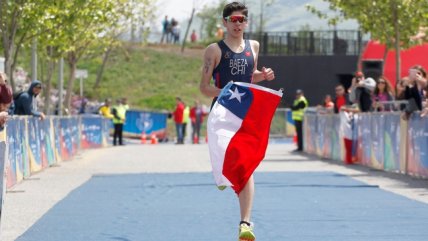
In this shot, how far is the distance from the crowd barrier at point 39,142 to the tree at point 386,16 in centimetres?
776

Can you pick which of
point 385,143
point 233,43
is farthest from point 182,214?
point 385,143

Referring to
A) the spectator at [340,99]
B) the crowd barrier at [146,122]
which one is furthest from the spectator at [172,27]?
the spectator at [340,99]

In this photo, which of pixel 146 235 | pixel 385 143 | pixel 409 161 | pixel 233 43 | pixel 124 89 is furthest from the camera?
pixel 124 89

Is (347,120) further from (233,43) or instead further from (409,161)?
(233,43)

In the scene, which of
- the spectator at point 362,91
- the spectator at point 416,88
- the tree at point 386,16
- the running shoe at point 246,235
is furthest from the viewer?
the tree at point 386,16

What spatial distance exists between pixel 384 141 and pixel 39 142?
6367 millimetres

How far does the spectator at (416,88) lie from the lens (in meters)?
20.0

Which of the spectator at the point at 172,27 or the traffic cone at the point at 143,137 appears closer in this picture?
the traffic cone at the point at 143,137

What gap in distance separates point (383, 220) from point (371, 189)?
17.0 ft

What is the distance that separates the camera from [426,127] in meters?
19.7

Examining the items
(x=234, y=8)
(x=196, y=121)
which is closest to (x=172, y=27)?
(x=196, y=121)

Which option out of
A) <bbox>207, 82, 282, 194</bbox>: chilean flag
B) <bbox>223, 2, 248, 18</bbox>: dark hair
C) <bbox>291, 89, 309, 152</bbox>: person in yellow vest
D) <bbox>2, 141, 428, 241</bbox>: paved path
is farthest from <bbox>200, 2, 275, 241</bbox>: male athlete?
<bbox>291, 89, 309, 152</bbox>: person in yellow vest

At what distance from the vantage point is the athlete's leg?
1031 cm

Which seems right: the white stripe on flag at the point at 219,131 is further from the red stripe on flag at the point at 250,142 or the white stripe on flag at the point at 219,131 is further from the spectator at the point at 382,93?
the spectator at the point at 382,93
